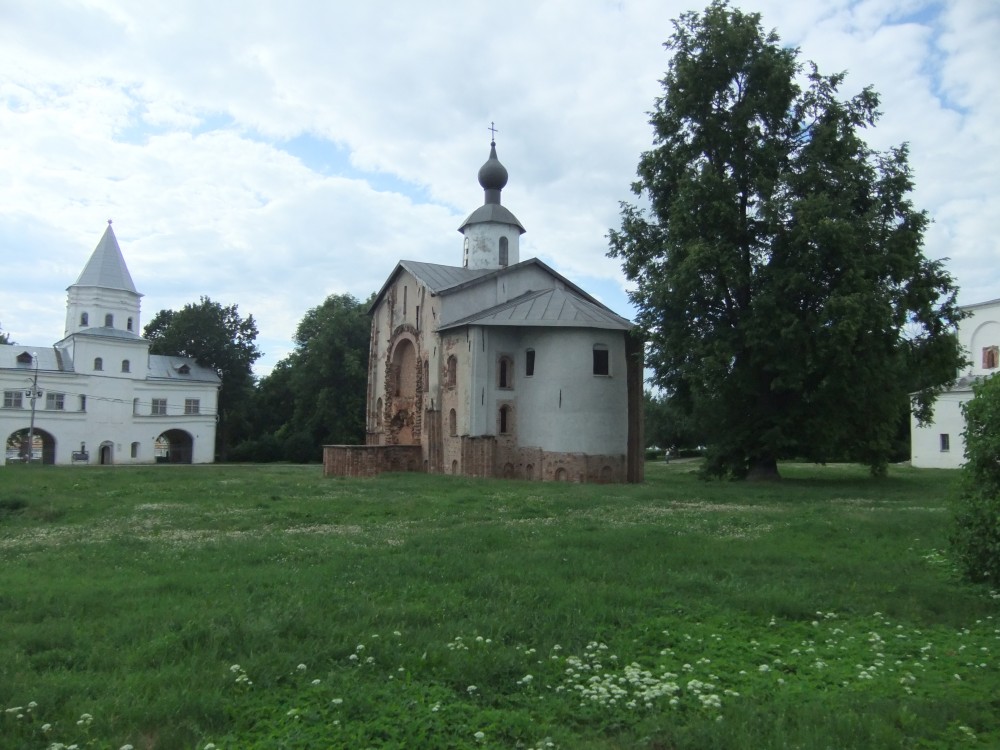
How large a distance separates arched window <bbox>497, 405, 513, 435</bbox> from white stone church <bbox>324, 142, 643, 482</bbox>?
0.04 meters

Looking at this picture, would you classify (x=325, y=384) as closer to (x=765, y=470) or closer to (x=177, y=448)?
(x=177, y=448)

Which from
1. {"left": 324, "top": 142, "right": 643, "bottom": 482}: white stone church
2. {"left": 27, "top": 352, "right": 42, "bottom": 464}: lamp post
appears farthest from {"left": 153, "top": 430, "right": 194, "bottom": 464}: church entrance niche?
{"left": 324, "top": 142, "right": 643, "bottom": 482}: white stone church

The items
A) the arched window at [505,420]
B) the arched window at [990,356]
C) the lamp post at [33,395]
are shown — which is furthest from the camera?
the lamp post at [33,395]

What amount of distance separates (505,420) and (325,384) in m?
28.7

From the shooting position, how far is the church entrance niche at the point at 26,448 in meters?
57.9

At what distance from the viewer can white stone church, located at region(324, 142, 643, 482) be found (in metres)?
33.5

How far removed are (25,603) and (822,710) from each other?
7.88 meters

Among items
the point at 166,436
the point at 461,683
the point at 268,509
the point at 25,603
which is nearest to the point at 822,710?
the point at 461,683

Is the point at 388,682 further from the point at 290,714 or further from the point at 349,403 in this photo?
Result: the point at 349,403

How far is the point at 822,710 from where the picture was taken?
5.89m

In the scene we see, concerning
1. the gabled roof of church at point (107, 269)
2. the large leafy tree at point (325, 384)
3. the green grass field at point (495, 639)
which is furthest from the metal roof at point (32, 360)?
Answer: the green grass field at point (495, 639)

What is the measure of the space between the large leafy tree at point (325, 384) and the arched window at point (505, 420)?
24974mm

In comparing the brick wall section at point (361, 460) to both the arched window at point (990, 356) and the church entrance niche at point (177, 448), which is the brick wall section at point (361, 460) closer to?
the church entrance niche at point (177, 448)

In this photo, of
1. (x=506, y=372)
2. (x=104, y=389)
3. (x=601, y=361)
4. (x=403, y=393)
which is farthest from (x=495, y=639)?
(x=104, y=389)
